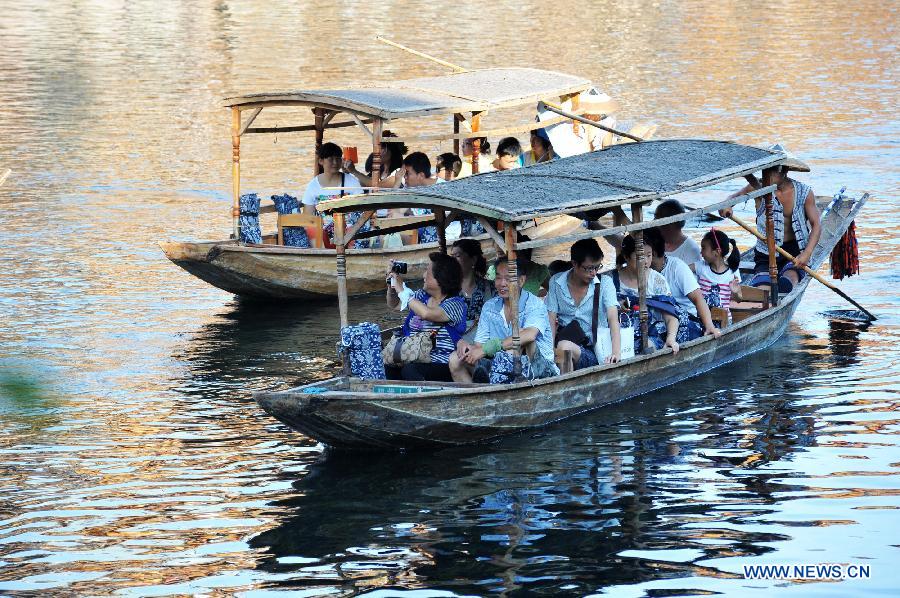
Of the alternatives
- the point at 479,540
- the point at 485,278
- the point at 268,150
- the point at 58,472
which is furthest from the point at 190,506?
the point at 268,150

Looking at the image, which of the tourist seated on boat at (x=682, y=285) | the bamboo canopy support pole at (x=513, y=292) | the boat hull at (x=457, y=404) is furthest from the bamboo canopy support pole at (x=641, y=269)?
the bamboo canopy support pole at (x=513, y=292)

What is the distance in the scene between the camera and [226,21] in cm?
4119

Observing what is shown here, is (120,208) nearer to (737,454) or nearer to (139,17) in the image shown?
(737,454)

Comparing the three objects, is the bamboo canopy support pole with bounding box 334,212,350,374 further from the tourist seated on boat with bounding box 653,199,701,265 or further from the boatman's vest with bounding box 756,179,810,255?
the boatman's vest with bounding box 756,179,810,255

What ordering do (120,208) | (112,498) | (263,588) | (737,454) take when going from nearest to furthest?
(263,588), (112,498), (737,454), (120,208)

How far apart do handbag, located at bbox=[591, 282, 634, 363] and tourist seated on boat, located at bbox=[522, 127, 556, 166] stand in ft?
20.6

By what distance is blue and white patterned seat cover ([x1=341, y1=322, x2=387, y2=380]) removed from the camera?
10430 mm

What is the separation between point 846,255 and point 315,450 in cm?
659

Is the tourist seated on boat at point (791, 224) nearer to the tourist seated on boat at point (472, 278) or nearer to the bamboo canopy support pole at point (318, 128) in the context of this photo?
the tourist seated on boat at point (472, 278)

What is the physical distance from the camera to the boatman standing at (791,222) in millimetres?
13734

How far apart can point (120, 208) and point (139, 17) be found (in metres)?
23.6

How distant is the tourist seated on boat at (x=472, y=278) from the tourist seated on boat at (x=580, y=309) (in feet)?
1.66

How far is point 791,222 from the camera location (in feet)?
46.1

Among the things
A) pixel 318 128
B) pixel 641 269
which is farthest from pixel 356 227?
pixel 318 128
